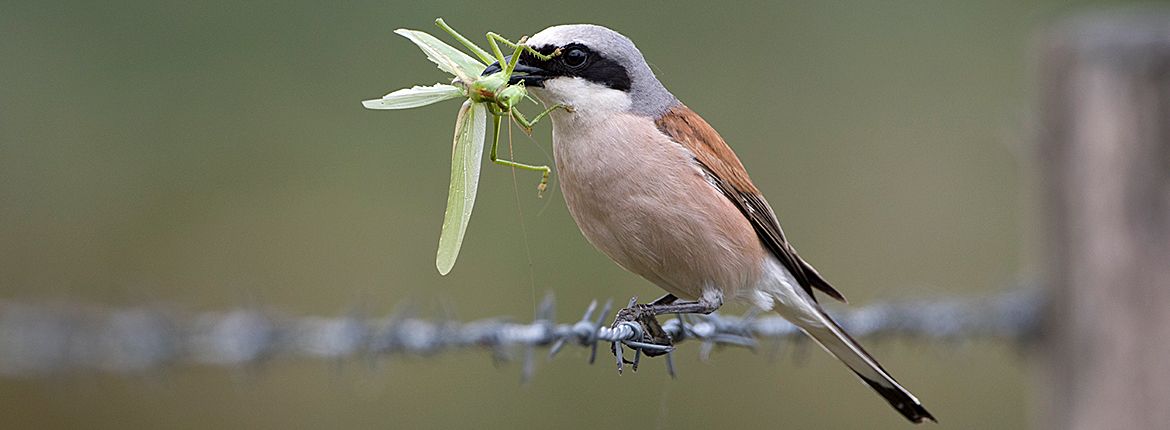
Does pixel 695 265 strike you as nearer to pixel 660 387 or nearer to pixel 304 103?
pixel 660 387

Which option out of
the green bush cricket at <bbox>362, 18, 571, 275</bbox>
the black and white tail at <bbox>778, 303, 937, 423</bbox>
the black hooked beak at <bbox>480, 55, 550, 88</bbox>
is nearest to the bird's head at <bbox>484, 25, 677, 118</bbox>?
the black hooked beak at <bbox>480, 55, 550, 88</bbox>

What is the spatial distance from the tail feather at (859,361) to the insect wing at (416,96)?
1188mm

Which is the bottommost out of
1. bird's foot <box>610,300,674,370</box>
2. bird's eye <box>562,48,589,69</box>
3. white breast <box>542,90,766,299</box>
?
bird's foot <box>610,300,674,370</box>

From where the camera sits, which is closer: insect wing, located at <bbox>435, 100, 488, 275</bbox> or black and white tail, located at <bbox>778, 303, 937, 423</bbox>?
insect wing, located at <bbox>435, 100, 488, 275</bbox>

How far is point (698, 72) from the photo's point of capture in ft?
21.3

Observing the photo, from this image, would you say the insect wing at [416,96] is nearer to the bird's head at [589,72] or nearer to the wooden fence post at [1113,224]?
the bird's head at [589,72]

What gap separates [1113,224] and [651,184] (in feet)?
4.69

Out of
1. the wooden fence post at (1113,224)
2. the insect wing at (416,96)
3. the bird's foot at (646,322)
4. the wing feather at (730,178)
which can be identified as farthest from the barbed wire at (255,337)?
the wooden fence post at (1113,224)

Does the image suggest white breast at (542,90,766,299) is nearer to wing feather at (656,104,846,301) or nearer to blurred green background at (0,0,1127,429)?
wing feather at (656,104,846,301)

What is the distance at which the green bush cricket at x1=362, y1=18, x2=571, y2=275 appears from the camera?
6.85ft

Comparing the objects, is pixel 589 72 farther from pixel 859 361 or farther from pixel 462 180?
pixel 859 361

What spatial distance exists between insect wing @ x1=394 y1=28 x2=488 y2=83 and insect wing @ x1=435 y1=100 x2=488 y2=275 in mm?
67

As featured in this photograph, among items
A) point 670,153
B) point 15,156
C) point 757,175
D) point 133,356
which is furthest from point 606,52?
point 15,156

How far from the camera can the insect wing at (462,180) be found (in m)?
2.08
